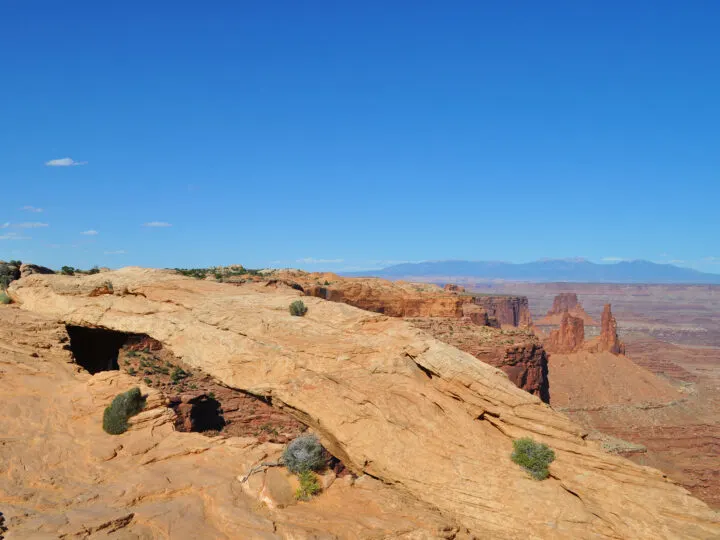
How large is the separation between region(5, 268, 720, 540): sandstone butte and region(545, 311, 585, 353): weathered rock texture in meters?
82.2

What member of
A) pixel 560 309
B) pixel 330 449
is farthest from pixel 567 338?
pixel 560 309

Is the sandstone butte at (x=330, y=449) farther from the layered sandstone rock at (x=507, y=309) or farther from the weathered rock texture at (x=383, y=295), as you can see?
the layered sandstone rock at (x=507, y=309)

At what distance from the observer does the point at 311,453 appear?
11781 mm

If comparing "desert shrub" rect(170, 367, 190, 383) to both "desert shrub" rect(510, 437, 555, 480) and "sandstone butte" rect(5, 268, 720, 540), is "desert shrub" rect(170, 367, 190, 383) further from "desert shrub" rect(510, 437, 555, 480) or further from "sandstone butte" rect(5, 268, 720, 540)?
"desert shrub" rect(510, 437, 555, 480)

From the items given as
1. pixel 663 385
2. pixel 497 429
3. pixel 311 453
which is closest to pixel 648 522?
pixel 497 429

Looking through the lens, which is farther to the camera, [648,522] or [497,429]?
[497,429]

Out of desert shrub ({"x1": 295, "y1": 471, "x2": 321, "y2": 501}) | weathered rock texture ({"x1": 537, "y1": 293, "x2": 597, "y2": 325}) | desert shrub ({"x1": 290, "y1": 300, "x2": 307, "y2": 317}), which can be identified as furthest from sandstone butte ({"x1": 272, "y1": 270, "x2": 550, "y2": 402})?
weathered rock texture ({"x1": 537, "y1": 293, "x2": 597, "y2": 325})

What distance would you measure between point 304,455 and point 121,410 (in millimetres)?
5808

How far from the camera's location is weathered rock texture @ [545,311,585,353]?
290 ft

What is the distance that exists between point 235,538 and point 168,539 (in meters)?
1.19

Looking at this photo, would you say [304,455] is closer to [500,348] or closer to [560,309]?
[500,348]

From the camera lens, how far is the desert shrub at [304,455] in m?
11.7

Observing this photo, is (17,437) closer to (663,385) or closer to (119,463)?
(119,463)

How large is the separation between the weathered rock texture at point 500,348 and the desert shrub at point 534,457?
81.2 ft
